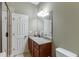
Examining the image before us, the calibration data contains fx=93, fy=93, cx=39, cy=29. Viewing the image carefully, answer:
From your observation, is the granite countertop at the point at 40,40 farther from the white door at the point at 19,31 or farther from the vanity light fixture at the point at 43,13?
the vanity light fixture at the point at 43,13

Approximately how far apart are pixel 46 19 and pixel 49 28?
0.25 m

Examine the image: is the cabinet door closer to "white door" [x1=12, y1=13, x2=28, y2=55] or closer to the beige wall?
"white door" [x1=12, y1=13, x2=28, y2=55]

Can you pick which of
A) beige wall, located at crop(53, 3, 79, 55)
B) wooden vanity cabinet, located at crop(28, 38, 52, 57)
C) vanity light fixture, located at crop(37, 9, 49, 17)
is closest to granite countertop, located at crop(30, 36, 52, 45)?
wooden vanity cabinet, located at crop(28, 38, 52, 57)

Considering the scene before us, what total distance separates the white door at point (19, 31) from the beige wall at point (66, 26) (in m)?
0.76

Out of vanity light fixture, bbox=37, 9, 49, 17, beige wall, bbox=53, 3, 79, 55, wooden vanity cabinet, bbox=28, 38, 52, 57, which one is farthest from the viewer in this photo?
vanity light fixture, bbox=37, 9, 49, 17

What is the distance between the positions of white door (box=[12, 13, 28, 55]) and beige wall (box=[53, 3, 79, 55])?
763 millimetres

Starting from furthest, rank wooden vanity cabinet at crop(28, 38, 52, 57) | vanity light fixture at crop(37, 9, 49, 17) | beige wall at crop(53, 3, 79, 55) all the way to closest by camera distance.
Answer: vanity light fixture at crop(37, 9, 49, 17) < wooden vanity cabinet at crop(28, 38, 52, 57) < beige wall at crop(53, 3, 79, 55)

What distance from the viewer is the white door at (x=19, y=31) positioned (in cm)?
238

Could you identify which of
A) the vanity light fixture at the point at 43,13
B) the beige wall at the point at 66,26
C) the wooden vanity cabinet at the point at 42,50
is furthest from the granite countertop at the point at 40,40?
the vanity light fixture at the point at 43,13

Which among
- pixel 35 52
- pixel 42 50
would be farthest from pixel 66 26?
pixel 35 52

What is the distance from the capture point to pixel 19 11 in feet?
7.79

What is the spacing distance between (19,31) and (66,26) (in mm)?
1245

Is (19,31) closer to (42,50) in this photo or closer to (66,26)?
(42,50)

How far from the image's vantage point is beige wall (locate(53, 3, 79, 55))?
156 cm
